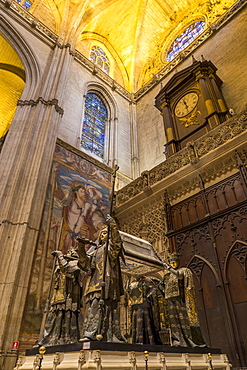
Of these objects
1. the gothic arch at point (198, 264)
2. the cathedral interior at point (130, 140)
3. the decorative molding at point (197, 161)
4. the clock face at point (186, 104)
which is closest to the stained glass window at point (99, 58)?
the cathedral interior at point (130, 140)

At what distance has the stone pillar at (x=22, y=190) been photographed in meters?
5.85

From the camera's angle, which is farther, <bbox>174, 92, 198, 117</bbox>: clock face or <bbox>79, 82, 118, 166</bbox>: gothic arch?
<bbox>79, 82, 118, 166</bbox>: gothic arch

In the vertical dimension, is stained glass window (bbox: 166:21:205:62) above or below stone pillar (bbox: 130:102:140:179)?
above

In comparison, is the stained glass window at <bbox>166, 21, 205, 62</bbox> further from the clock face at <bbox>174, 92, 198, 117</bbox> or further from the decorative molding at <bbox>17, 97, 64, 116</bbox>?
the decorative molding at <bbox>17, 97, 64, 116</bbox>

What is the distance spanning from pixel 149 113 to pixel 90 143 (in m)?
3.88

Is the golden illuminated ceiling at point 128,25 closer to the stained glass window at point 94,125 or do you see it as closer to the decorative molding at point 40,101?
the stained glass window at point 94,125

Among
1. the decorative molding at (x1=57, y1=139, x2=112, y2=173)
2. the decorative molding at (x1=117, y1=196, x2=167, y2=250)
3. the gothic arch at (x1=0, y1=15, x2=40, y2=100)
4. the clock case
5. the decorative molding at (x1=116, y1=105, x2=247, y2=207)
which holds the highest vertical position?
the gothic arch at (x1=0, y1=15, x2=40, y2=100)

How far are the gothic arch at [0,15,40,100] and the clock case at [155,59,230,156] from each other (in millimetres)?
5098

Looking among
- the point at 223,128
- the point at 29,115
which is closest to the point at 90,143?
the point at 29,115

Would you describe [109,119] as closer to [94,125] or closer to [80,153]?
[94,125]

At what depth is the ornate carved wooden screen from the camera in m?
5.60

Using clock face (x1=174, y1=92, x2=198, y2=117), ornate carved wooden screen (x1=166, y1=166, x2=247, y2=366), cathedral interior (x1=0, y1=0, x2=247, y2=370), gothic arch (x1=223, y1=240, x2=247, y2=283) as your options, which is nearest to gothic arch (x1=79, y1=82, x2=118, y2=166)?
cathedral interior (x1=0, y1=0, x2=247, y2=370)

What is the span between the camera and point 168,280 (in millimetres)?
4469

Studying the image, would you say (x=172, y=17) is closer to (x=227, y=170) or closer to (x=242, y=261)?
(x=227, y=170)
